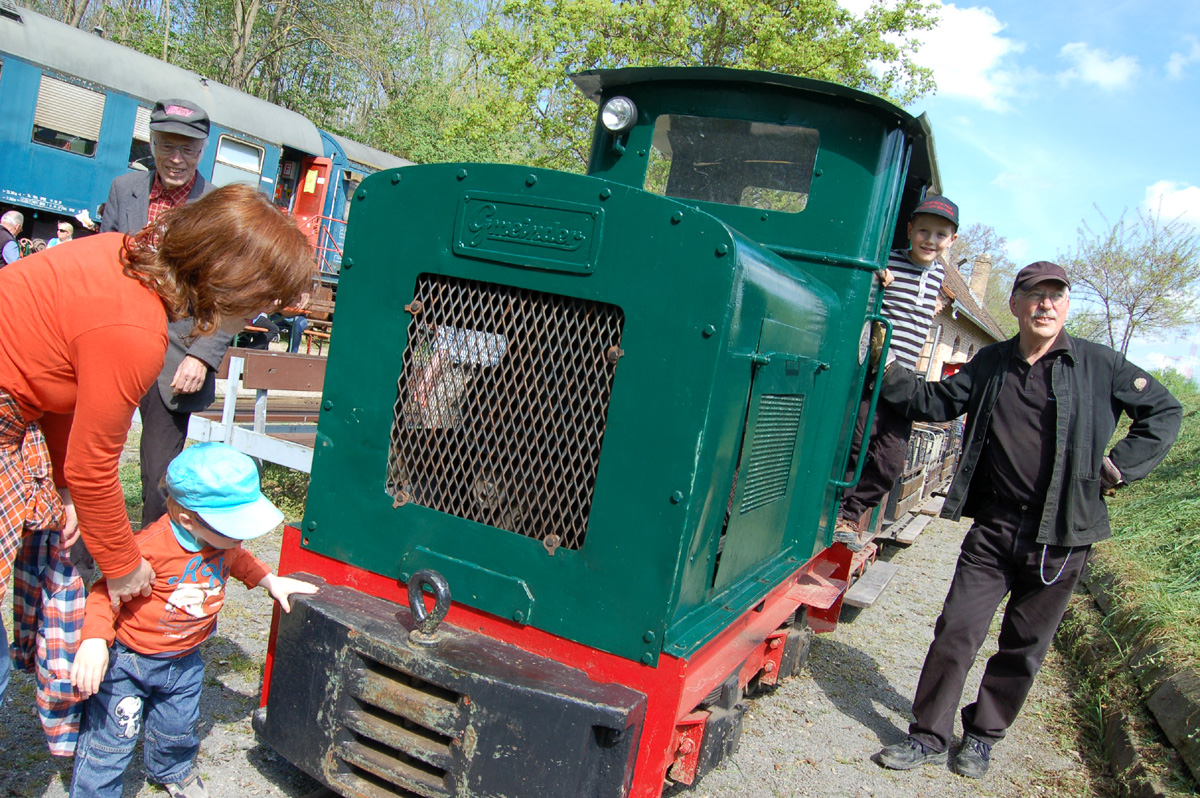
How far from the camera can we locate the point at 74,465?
1.84 metres

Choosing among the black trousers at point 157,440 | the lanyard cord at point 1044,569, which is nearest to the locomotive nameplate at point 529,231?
the black trousers at point 157,440

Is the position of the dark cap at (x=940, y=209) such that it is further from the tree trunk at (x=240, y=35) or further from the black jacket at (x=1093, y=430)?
the tree trunk at (x=240, y=35)

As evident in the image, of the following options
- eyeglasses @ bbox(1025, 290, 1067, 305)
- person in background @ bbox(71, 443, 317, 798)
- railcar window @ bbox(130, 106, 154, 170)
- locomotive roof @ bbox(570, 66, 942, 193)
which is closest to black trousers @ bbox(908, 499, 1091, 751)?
eyeglasses @ bbox(1025, 290, 1067, 305)

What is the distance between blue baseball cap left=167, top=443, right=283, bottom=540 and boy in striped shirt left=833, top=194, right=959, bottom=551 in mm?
2448

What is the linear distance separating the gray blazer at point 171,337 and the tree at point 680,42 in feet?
39.5

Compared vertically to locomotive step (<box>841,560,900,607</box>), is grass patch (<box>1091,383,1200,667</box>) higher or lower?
higher

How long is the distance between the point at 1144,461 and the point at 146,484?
3891mm

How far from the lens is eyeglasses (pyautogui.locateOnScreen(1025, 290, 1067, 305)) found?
10.9 feet

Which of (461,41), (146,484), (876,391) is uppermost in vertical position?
(461,41)

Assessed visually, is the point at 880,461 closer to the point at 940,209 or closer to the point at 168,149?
the point at 940,209

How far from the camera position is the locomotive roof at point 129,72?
11688 mm

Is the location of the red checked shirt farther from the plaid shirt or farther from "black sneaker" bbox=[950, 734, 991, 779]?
"black sneaker" bbox=[950, 734, 991, 779]

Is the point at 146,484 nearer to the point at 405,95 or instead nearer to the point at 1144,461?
the point at 1144,461

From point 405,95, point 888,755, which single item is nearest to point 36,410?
point 888,755
